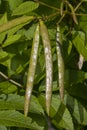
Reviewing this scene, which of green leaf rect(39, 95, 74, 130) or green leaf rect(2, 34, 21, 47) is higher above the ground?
green leaf rect(2, 34, 21, 47)

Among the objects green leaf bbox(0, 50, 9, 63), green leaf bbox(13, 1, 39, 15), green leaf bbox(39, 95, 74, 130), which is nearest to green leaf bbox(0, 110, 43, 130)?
green leaf bbox(39, 95, 74, 130)

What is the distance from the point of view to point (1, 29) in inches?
36.4

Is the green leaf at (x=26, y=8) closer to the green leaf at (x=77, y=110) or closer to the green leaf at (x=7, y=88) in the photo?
the green leaf at (x=7, y=88)

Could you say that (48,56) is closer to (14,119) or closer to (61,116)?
(14,119)

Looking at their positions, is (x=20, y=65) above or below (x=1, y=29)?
below

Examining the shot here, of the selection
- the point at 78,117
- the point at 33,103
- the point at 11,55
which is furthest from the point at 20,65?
the point at 78,117

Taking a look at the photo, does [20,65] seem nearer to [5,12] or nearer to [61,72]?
[5,12]

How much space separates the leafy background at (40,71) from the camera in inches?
51.1

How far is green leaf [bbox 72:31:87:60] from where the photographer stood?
1349mm

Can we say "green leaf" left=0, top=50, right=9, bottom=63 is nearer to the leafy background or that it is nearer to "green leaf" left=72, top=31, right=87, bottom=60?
the leafy background

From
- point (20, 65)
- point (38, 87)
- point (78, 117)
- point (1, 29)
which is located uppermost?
point (1, 29)

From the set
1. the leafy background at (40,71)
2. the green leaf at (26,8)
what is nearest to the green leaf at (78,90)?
the leafy background at (40,71)

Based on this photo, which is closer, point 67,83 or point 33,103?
point 33,103

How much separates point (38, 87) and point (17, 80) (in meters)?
0.09
